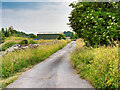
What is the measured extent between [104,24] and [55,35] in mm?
51936

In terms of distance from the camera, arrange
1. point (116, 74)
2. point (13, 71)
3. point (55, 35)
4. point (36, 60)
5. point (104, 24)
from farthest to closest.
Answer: point (55, 35)
point (36, 60)
point (104, 24)
point (13, 71)
point (116, 74)

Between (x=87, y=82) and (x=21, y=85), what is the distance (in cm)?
299

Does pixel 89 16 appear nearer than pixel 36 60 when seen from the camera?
Yes

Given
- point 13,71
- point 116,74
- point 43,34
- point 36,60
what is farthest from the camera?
point 43,34

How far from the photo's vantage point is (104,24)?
900 centimetres

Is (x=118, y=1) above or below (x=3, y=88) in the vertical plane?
above

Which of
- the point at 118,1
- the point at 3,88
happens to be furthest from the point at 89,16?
the point at 3,88

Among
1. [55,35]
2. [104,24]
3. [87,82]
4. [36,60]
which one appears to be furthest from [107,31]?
[55,35]

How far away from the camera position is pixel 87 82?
19.9 ft

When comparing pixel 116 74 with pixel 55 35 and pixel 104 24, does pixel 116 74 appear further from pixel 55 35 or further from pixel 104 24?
pixel 55 35

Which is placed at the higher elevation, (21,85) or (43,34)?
(43,34)

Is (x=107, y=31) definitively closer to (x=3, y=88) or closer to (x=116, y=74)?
(x=116, y=74)

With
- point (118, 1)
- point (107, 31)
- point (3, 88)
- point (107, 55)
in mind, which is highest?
point (118, 1)

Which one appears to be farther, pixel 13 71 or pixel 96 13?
pixel 96 13
